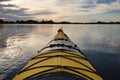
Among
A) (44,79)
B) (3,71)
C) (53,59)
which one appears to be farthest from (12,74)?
(44,79)

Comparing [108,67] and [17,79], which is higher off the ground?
[17,79]

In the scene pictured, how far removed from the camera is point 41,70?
8.00 m

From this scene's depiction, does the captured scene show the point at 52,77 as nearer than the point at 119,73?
Yes

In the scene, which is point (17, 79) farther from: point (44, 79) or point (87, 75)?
point (87, 75)

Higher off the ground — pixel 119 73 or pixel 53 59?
pixel 53 59

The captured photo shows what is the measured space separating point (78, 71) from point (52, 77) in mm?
1136

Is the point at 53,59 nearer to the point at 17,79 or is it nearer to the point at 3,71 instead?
the point at 17,79

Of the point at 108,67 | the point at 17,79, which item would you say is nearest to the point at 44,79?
the point at 17,79

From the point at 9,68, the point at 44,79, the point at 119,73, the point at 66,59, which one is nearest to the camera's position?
the point at 44,79

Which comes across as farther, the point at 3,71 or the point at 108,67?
the point at 108,67

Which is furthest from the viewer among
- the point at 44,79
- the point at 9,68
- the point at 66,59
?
the point at 9,68

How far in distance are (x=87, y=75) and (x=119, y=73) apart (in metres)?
9.76

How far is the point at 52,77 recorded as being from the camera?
25.1 feet

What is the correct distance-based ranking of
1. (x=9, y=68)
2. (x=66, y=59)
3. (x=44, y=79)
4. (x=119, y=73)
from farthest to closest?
1. (x=9, y=68)
2. (x=119, y=73)
3. (x=66, y=59)
4. (x=44, y=79)
